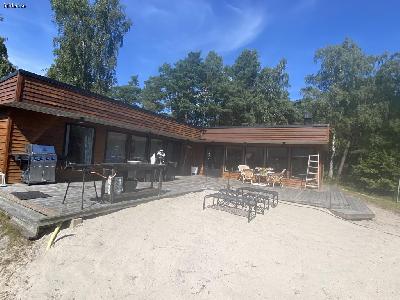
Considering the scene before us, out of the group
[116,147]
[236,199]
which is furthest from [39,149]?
[236,199]

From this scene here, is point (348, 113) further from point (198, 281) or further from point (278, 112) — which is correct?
point (198, 281)

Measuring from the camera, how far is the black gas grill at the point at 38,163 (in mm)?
9398

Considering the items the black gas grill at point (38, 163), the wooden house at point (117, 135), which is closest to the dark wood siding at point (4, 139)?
the wooden house at point (117, 135)

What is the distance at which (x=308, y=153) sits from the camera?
16.2 metres

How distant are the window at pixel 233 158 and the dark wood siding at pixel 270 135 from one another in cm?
83

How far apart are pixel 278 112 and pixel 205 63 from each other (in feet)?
37.9

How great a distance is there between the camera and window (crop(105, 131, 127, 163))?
43.5 ft

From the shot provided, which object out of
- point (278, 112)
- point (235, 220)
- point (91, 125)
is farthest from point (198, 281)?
point (278, 112)

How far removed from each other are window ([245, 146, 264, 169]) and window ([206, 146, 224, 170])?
6.79 ft

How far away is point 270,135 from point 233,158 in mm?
3219

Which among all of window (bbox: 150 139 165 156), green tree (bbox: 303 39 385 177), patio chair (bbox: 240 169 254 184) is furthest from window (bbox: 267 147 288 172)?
green tree (bbox: 303 39 385 177)

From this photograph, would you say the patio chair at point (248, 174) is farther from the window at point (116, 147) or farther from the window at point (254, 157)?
the window at point (116, 147)

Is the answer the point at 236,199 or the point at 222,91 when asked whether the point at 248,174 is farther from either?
the point at 222,91

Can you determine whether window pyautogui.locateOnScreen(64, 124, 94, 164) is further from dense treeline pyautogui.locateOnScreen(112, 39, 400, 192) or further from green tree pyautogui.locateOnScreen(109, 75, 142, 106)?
green tree pyautogui.locateOnScreen(109, 75, 142, 106)
